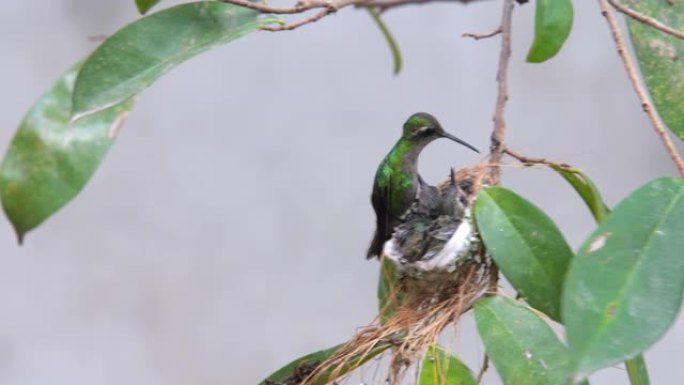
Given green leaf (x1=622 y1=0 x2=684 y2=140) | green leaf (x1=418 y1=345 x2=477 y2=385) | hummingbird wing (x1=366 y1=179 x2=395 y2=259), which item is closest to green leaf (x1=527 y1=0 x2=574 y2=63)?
green leaf (x1=622 y1=0 x2=684 y2=140)

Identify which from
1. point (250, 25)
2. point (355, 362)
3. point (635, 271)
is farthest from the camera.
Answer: point (355, 362)

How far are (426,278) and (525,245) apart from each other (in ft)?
0.46

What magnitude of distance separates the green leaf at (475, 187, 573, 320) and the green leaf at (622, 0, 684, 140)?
0.15 m

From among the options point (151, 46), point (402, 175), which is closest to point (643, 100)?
point (402, 175)

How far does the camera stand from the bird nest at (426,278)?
806 mm

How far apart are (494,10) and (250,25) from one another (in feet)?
4.47

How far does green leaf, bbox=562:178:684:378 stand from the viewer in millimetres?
547

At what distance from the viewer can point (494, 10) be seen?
79.4 inches

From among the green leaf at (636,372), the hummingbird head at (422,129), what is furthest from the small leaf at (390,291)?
the green leaf at (636,372)

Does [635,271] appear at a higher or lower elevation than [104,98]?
lower

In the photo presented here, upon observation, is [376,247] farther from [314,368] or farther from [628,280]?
[628,280]

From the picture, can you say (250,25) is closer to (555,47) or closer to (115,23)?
(555,47)

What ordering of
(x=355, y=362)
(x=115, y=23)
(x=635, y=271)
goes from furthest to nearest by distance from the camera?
(x=115, y=23)
(x=355, y=362)
(x=635, y=271)

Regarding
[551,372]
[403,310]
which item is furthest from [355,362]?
[551,372]
